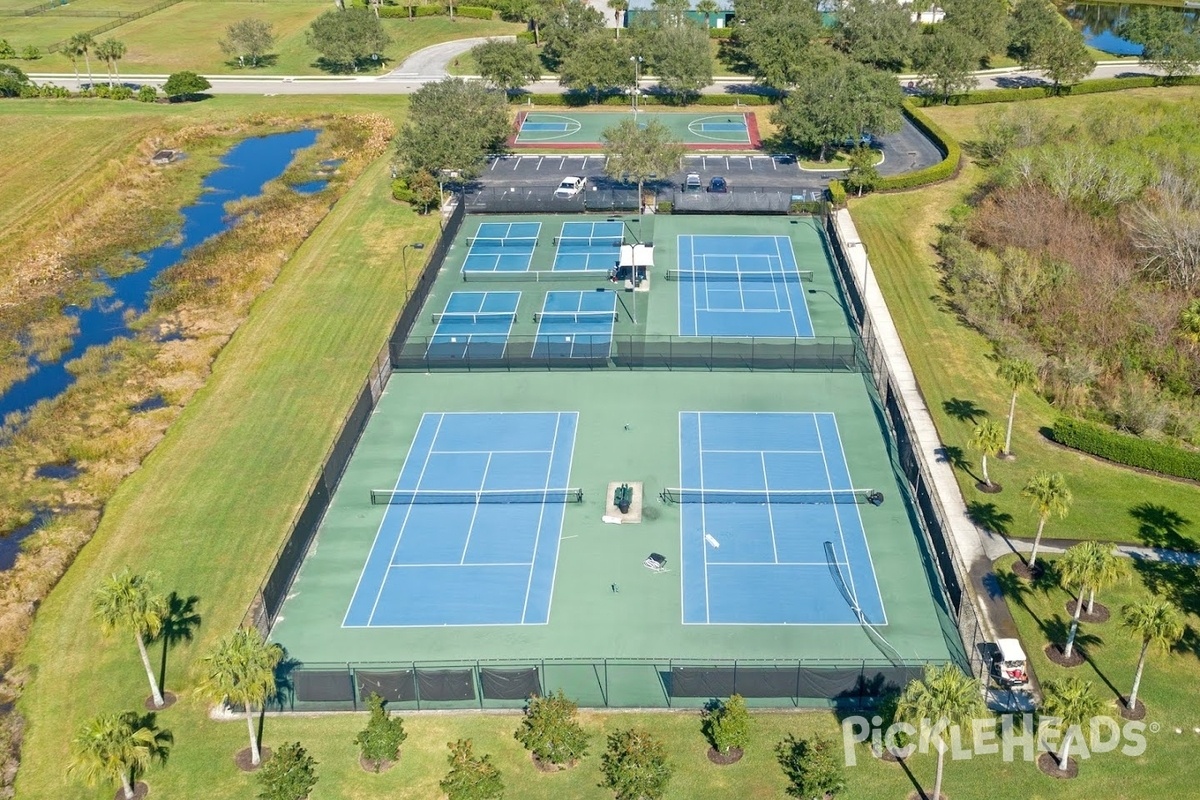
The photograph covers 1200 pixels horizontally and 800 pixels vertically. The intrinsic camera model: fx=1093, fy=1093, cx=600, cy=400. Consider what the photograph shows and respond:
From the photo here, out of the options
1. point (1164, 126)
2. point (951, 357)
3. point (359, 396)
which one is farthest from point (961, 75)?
point (359, 396)

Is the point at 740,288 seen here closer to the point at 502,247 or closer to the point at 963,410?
the point at 502,247

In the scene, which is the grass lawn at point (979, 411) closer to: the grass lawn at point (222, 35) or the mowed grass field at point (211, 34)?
the grass lawn at point (222, 35)

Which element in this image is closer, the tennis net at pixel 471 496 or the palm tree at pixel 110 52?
the tennis net at pixel 471 496

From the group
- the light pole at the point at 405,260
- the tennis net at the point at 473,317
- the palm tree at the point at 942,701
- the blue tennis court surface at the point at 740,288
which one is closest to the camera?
the palm tree at the point at 942,701

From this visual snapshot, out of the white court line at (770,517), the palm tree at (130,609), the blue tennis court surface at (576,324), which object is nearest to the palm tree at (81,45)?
the blue tennis court surface at (576,324)

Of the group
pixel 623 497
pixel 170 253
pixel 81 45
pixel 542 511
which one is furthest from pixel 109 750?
pixel 81 45

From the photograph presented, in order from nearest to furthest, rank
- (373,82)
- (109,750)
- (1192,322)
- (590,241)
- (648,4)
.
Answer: (109,750) → (1192,322) → (590,241) → (373,82) → (648,4)
